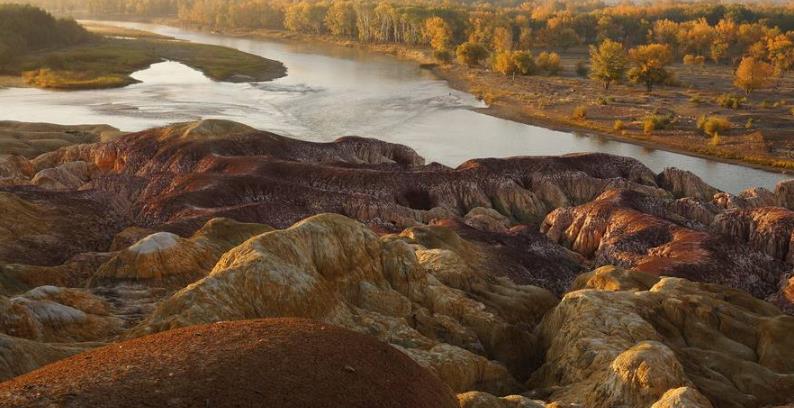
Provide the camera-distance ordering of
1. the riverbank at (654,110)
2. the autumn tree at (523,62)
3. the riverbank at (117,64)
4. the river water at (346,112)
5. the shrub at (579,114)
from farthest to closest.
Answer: the autumn tree at (523,62), the riverbank at (117,64), the shrub at (579,114), the riverbank at (654,110), the river water at (346,112)

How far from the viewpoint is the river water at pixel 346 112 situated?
3088 inches

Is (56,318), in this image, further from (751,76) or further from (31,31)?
(31,31)

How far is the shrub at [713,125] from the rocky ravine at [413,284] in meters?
35.8

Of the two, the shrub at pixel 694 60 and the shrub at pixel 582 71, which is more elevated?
the shrub at pixel 694 60

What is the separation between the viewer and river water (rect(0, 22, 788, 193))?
78.4 meters

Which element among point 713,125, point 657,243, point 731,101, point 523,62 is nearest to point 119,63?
point 523,62

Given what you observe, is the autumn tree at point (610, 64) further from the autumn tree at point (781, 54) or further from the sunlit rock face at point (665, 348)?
the sunlit rock face at point (665, 348)

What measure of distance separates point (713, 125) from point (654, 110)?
1357 centimetres

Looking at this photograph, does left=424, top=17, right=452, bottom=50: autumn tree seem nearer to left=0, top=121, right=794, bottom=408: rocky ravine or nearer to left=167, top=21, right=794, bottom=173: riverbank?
left=167, top=21, right=794, bottom=173: riverbank

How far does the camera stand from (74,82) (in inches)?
4488

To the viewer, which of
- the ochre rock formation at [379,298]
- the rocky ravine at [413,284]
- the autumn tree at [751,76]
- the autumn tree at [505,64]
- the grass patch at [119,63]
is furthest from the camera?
the autumn tree at [505,64]

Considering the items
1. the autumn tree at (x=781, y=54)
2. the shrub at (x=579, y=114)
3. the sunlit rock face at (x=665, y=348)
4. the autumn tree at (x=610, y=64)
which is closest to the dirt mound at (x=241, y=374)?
the sunlit rock face at (x=665, y=348)

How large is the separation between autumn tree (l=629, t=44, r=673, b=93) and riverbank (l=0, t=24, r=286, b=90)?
204 feet

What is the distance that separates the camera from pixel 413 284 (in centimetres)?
2400
